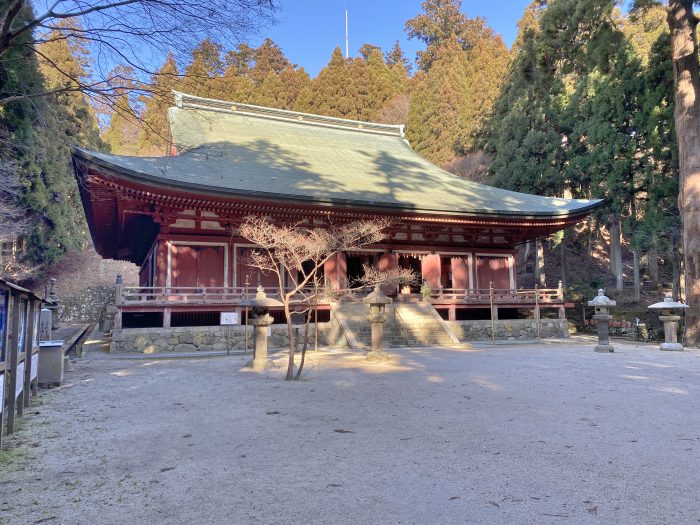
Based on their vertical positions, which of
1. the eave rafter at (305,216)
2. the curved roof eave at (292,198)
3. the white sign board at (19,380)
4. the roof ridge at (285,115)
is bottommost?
the white sign board at (19,380)

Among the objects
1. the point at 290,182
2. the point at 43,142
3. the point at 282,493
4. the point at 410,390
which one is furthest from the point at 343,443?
the point at 43,142

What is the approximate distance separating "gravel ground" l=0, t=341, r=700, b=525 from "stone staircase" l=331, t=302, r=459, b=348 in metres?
5.91

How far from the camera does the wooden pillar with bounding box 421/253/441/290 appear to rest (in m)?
17.1

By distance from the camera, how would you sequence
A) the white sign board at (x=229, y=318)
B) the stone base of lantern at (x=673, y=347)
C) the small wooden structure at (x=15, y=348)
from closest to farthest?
the small wooden structure at (x=15, y=348) < the white sign board at (x=229, y=318) < the stone base of lantern at (x=673, y=347)

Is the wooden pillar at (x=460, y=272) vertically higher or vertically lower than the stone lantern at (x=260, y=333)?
higher

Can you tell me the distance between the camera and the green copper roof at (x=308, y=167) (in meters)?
13.5

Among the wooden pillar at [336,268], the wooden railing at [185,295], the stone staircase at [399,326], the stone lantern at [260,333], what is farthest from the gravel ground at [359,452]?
the wooden pillar at [336,268]

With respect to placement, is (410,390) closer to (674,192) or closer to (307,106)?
(674,192)

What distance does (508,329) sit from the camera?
1598 centimetres

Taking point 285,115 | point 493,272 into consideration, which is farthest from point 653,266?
point 285,115

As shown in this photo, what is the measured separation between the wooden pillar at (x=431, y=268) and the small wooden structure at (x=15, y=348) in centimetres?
1319

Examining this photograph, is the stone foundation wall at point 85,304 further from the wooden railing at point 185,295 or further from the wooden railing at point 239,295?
the wooden railing at point 185,295

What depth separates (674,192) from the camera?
18.8 m

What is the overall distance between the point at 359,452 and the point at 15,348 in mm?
3321
